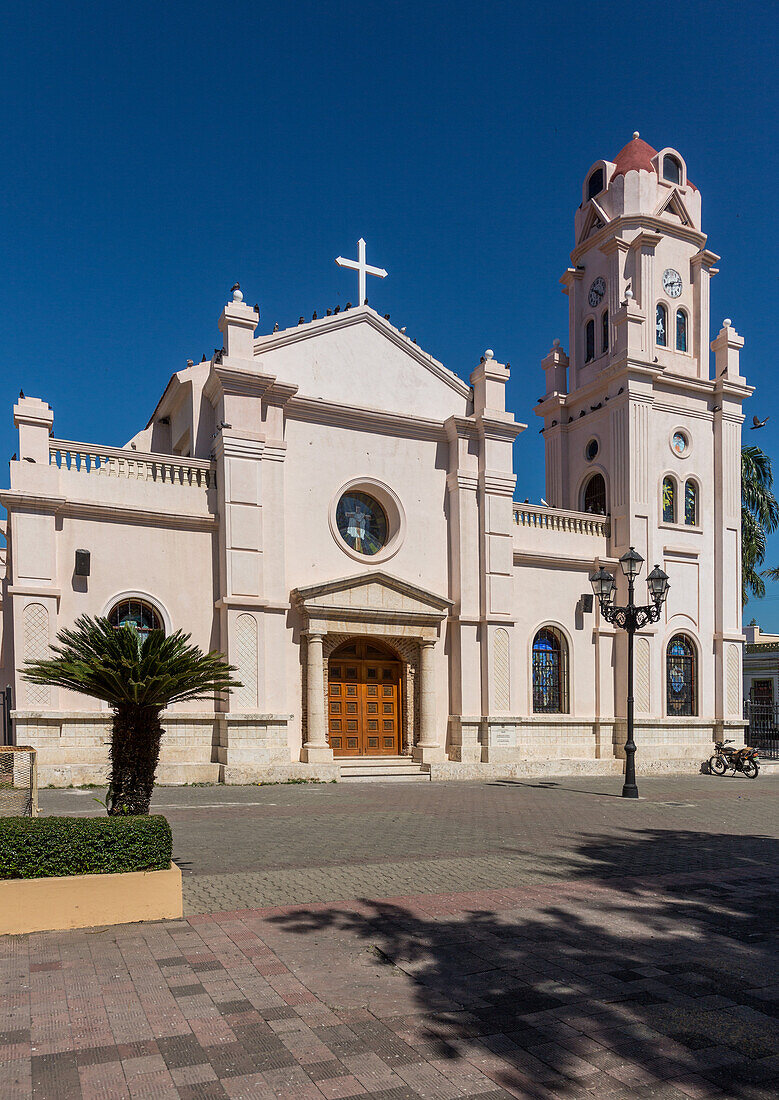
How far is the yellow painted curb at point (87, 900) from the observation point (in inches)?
243

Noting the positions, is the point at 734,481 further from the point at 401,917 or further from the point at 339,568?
the point at 401,917

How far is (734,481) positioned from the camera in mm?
24922

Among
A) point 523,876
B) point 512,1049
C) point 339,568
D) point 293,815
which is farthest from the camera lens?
point 339,568

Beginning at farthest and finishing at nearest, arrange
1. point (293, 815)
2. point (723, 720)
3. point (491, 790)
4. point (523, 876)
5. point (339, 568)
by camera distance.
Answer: point (723, 720), point (339, 568), point (491, 790), point (293, 815), point (523, 876)

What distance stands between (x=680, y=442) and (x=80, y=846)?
21.8 meters

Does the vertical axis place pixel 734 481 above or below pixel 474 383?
below

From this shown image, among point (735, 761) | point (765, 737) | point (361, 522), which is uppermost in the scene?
point (361, 522)

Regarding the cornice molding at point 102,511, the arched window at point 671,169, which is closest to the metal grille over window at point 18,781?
the cornice molding at point 102,511

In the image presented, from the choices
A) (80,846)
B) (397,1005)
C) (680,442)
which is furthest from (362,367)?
(397,1005)

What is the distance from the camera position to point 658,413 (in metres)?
24.0

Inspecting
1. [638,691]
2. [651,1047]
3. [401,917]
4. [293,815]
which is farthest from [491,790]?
[651,1047]

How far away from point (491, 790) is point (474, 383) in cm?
1047

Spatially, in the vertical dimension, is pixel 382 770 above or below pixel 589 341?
below

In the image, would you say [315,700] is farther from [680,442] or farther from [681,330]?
[681,330]
